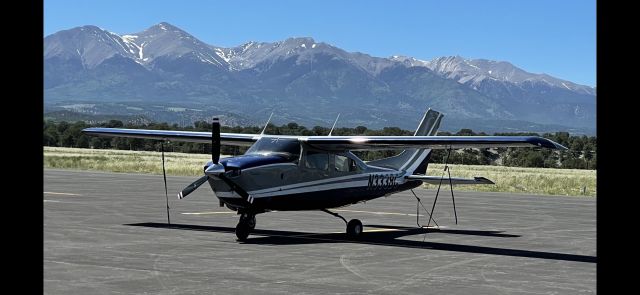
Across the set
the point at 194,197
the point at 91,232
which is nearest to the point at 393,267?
the point at 91,232

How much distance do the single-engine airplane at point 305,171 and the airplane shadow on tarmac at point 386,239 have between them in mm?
542

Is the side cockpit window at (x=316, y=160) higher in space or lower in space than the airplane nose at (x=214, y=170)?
higher

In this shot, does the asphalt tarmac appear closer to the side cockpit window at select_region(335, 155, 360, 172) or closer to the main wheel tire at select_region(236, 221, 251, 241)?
the main wheel tire at select_region(236, 221, 251, 241)

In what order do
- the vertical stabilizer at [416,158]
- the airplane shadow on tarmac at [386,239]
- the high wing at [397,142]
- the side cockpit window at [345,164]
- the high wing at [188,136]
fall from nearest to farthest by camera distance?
the airplane shadow on tarmac at [386,239], the high wing at [397,142], the side cockpit window at [345,164], the high wing at [188,136], the vertical stabilizer at [416,158]

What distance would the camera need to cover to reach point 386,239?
18797mm

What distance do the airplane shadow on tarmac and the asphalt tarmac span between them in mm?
27

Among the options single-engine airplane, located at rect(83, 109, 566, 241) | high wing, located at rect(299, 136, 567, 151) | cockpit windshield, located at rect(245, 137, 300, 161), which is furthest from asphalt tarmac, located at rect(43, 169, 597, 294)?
high wing, located at rect(299, 136, 567, 151)

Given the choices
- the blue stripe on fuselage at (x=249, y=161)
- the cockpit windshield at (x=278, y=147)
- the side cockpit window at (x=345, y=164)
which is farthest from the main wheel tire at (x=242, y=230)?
the side cockpit window at (x=345, y=164)

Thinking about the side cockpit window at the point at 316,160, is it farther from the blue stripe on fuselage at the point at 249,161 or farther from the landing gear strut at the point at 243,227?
the landing gear strut at the point at 243,227

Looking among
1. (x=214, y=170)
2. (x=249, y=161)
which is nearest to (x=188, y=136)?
(x=249, y=161)

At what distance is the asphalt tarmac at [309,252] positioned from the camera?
36.8 feet
